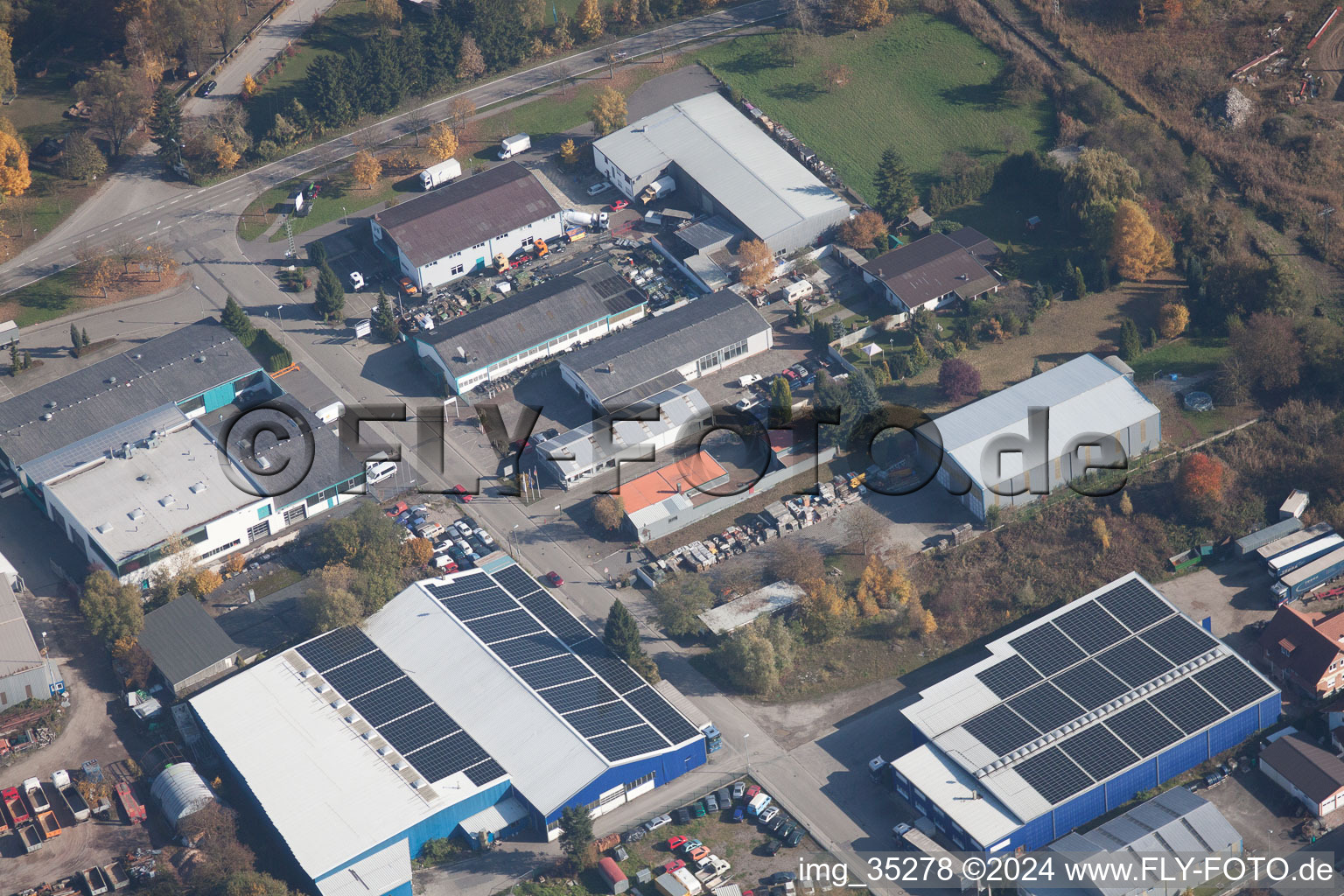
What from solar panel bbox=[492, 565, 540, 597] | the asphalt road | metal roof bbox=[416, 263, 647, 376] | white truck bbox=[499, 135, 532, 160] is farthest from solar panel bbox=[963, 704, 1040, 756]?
the asphalt road

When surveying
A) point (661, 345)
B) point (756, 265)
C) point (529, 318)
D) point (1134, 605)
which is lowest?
point (1134, 605)

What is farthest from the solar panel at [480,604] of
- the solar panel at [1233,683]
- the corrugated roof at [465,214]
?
the solar panel at [1233,683]

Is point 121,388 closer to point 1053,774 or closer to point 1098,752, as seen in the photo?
point 1053,774

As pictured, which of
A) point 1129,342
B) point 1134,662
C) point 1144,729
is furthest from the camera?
point 1129,342

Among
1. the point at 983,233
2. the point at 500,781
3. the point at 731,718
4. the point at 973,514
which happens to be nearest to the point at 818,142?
the point at 983,233

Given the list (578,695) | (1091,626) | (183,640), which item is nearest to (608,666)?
(578,695)

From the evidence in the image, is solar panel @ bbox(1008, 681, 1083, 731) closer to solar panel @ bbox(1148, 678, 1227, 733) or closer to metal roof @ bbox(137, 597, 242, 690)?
solar panel @ bbox(1148, 678, 1227, 733)
